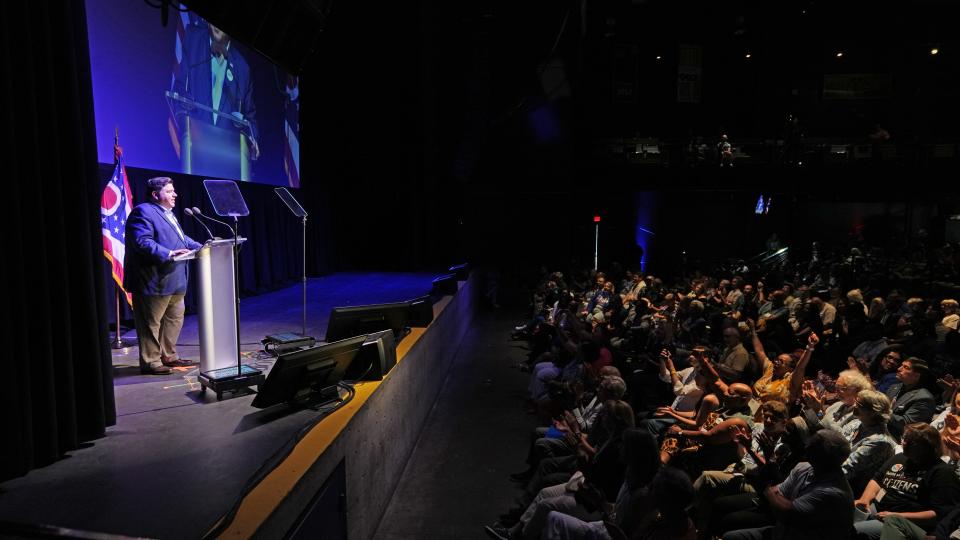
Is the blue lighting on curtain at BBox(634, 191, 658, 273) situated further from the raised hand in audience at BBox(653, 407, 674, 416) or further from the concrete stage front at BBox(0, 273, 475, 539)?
the concrete stage front at BBox(0, 273, 475, 539)

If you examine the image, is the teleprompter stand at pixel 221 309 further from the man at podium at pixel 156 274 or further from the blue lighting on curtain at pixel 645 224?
the blue lighting on curtain at pixel 645 224

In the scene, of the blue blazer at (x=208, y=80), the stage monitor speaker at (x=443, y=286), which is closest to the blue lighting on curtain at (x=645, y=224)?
the stage monitor speaker at (x=443, y=286)

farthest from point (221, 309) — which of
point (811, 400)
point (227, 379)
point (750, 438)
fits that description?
point (811, 400)

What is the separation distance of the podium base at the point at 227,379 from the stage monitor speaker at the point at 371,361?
0.54m

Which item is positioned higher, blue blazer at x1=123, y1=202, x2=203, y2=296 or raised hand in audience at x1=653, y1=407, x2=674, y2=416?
blue blazer at x1=123, y1=202, x2=203, y2=296

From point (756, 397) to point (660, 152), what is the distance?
1191 centimetres

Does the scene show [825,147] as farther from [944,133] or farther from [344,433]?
[344,433]

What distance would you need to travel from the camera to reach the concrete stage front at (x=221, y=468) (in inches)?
73.5

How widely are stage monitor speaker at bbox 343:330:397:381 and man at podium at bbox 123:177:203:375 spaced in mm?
1233

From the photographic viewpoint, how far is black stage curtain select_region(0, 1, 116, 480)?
2.08m

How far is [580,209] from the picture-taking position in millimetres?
16328

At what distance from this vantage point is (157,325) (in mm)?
3590

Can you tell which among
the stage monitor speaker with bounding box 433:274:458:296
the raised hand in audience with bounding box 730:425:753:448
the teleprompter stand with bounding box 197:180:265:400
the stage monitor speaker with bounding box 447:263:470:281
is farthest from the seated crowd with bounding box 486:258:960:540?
the stage monitor speaker with bounding box 447:263:470:281

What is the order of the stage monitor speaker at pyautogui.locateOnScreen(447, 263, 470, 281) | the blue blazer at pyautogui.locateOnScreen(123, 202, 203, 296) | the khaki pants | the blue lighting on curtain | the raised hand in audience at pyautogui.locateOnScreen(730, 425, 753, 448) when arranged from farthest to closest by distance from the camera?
the blue lighting on curtain < the stage monitor speaker at pyautogui.locateOnScreen(447, 263, 470, 281) < the khaki pants < the blue blazer at pyautogui.locateOnScreen(123, 202, 203, 296) < the raised hand in audience at pyautogui.locateOnScreen(730, 425, 753, 448)
